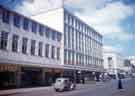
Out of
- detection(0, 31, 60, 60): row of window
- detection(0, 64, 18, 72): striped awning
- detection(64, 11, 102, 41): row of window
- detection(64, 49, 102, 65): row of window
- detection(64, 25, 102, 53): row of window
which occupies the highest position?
detection(64, 11, 102, 41): row of window

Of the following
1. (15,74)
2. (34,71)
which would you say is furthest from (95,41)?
(15,74)

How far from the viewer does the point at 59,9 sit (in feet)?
125

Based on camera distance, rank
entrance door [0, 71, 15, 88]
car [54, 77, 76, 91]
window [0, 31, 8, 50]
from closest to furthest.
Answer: car [54, 77, 76, 91], entrance door [0, 71, 15, 88], window [0, 31, 8, 50]

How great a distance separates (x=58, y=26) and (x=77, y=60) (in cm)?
928

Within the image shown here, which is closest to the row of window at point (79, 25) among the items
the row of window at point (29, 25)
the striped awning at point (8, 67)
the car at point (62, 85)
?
the row of window at point (29, 25)

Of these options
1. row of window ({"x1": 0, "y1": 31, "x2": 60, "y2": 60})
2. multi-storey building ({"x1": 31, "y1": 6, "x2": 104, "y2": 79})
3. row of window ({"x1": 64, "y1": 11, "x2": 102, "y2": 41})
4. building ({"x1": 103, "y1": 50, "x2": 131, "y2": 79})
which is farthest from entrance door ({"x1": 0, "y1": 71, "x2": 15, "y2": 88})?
building ({"x1": 103, "y1": 50, "x2": 131, "y2": 79})

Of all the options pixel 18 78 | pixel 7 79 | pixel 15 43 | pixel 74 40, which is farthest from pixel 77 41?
pixel 7 79

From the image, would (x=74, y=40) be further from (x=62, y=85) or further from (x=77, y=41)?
(x=62, y=85)

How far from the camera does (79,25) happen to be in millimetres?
46281

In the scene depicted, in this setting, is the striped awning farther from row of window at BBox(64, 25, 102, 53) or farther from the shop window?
row of window at BBox(64, 25, 102, 53)

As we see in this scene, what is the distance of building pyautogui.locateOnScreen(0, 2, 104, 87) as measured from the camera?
2453cm

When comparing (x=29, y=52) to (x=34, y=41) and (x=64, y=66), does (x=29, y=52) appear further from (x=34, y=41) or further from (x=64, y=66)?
(x=64, y=66)

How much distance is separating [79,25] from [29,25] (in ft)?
62.7

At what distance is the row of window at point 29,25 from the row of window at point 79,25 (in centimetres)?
520
